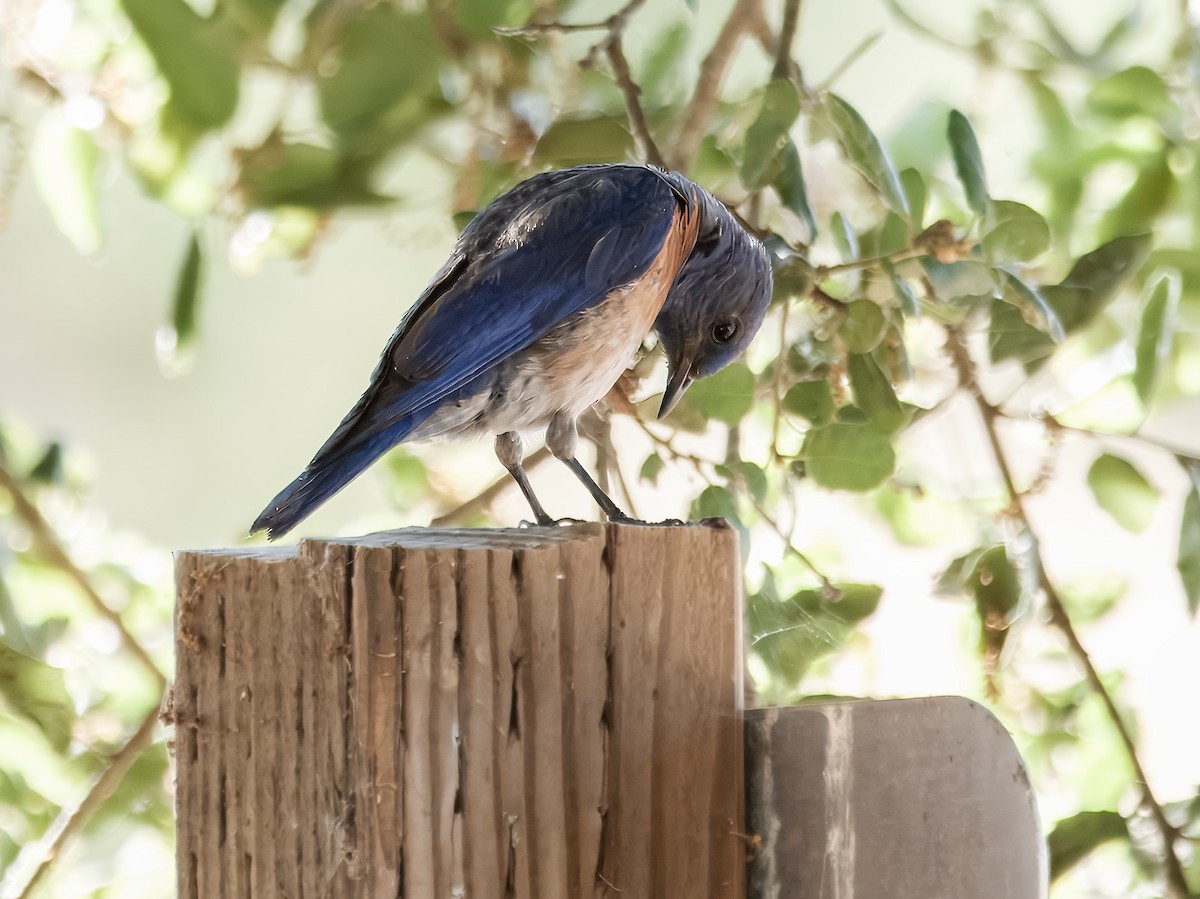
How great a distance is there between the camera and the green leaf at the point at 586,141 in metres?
1.29

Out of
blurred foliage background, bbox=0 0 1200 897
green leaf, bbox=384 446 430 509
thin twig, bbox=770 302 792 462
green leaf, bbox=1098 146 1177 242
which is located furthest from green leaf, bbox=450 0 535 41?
green leaf, bbox=1098 146 1177 242

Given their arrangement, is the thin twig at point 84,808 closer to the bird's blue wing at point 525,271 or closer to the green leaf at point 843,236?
the bird's blue wing at point 525,271

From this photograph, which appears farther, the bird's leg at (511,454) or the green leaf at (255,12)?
the green leaf at (255,12)

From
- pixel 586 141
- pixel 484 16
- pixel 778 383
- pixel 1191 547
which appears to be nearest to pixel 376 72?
pixel 484 16

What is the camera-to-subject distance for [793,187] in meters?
1.17

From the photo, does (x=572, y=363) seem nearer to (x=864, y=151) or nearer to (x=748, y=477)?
(x=748, y=477)

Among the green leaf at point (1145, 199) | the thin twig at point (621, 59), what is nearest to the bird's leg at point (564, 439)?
the thin twig at point (621, 59)

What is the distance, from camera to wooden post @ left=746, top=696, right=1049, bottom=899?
661 mm

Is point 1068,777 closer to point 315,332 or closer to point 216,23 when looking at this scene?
point 216,23

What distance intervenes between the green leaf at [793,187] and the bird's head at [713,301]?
2.1 inches

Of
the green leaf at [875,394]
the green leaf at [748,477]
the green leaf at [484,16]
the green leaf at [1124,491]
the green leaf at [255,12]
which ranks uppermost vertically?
the green leaf at [255,12]

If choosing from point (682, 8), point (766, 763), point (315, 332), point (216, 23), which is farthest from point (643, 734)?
point (315, 332)

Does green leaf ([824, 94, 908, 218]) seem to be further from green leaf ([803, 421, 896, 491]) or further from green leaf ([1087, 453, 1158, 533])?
green leaf ([1087, 453, 1158, 533])

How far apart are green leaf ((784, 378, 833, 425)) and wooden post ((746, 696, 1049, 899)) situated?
0.56 meters
